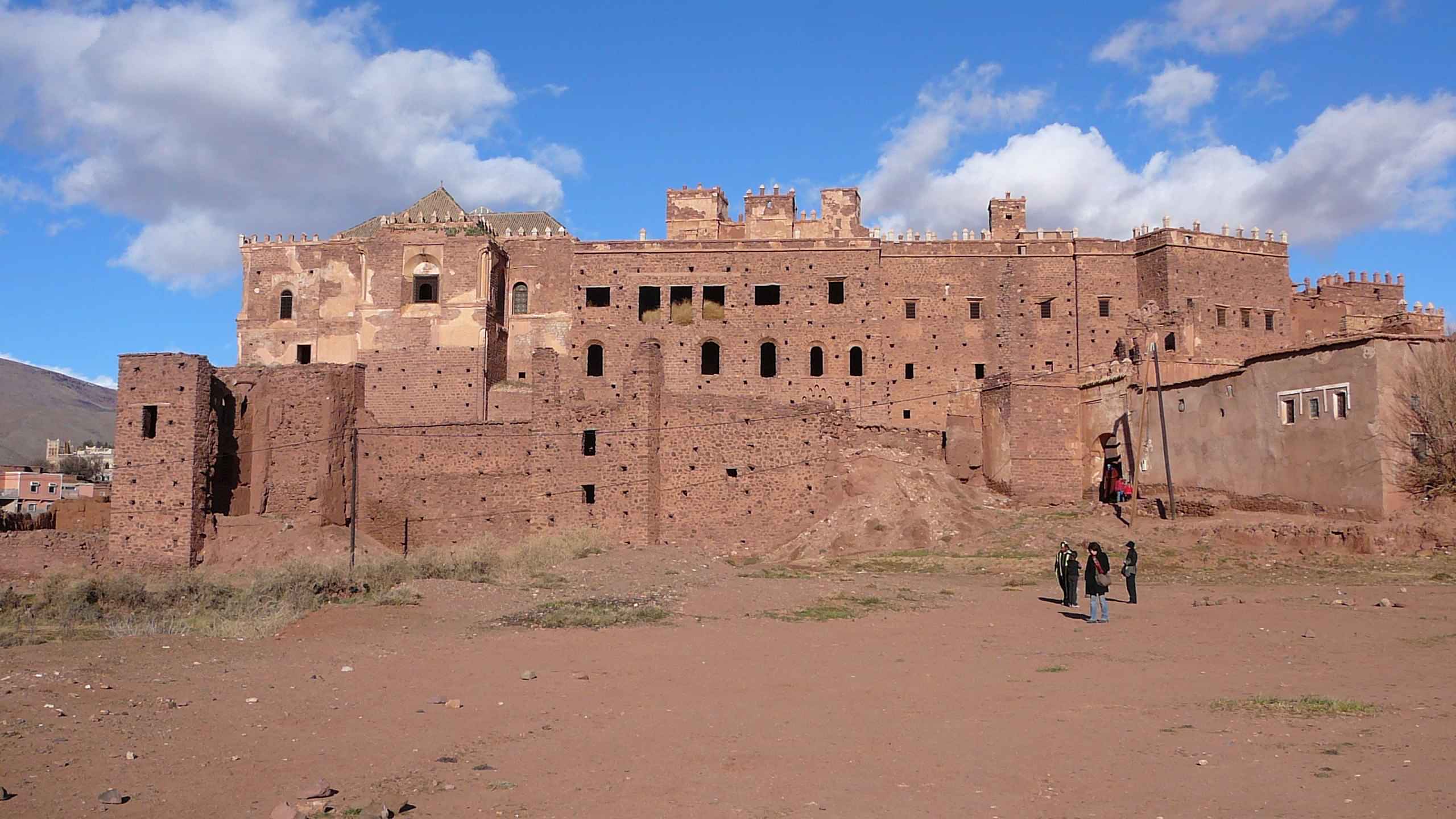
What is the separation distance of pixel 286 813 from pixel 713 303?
33208 mm

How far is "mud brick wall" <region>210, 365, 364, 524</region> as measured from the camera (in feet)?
100

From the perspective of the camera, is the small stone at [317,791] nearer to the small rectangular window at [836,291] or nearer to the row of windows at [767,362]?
the row of windows at [767,362]

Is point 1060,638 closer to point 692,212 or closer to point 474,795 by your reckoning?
point 474,795

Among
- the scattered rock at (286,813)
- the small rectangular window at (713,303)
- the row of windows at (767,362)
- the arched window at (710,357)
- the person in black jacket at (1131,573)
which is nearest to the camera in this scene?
the scattered rock at (286,813)

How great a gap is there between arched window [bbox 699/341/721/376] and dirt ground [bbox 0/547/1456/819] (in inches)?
851

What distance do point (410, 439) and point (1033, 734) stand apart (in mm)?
23838

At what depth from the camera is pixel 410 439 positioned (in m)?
31.4

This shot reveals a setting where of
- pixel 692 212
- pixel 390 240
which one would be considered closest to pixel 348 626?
pixel 390 240

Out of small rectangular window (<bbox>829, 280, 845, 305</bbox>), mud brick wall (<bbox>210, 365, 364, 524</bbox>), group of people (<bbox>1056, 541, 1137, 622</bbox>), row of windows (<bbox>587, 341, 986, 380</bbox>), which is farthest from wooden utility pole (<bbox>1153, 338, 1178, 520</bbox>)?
mud brick wall (<bbox>210, 365, 364, 524</bbox>)

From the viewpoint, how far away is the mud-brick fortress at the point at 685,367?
28984mm

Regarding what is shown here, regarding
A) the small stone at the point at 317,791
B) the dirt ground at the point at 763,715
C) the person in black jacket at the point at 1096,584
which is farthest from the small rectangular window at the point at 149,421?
the small stone at the point at 317,791

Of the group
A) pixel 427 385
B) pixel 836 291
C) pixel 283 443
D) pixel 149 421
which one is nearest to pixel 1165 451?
pixel 836 291

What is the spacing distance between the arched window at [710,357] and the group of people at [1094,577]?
821 inches

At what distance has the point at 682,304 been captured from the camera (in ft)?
132
